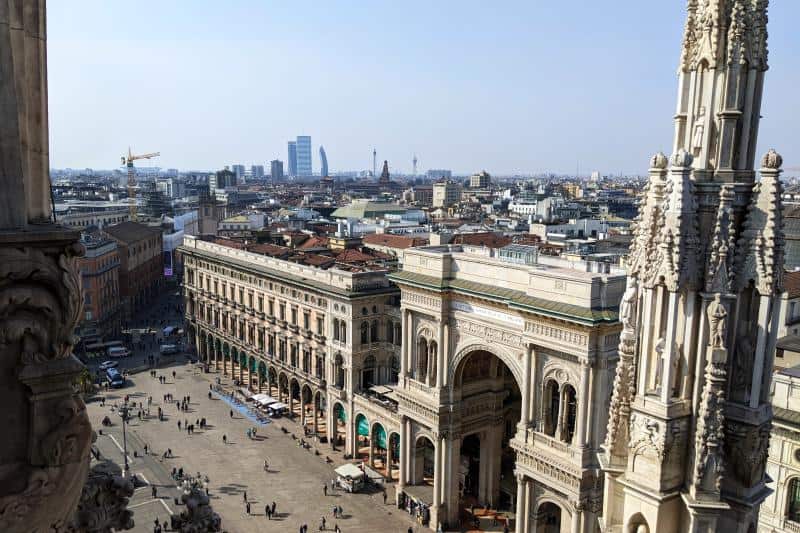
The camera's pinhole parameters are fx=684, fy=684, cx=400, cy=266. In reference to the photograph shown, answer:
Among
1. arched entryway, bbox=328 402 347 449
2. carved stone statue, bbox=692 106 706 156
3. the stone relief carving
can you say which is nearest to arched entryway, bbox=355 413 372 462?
arched entryway, bbox=328 402 347 449

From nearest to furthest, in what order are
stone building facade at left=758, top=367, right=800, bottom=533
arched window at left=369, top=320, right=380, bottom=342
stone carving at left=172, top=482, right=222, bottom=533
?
stone carving at left=172, top=482, right=222, bottom=533, stone building facade at left=758, top=367, right=800, bottom=533, arched window at left=369, top=320, right=380, bottom=342

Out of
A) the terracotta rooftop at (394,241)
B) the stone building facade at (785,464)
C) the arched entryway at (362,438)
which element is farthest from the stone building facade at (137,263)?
the stone building facade at (785,464)

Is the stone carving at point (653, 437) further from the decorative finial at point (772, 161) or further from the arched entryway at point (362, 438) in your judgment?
the arched entryway at point (362, 438)

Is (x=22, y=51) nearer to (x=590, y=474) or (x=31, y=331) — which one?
(x=31, y=331)

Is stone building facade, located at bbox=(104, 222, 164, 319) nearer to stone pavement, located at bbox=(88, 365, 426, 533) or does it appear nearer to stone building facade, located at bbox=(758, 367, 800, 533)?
stone pavement, located at bbox=(88, 365, 426, 533)

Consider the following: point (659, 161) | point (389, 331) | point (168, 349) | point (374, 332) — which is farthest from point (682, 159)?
point (168, 349)

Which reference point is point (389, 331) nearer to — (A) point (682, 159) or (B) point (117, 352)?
(B) point (117, 352)
